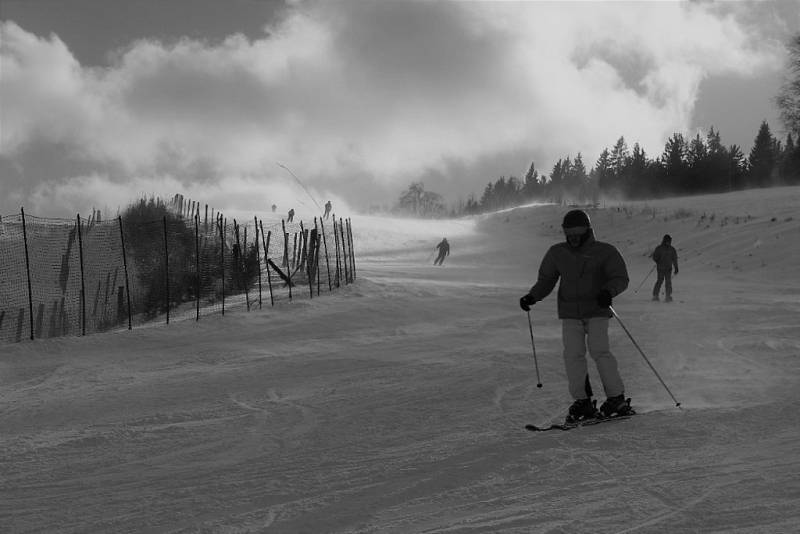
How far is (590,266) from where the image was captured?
19.0 ft

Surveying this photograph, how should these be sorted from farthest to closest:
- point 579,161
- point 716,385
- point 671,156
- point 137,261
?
1. point 579,161
2. point 671,156
3. point 137,261
4. point 716,385

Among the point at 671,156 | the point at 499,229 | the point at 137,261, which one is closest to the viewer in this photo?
the point at 137,261

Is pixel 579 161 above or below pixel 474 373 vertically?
above

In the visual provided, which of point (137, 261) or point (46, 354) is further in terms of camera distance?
point (137, 261)

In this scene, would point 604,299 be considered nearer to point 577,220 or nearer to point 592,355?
point 592,355

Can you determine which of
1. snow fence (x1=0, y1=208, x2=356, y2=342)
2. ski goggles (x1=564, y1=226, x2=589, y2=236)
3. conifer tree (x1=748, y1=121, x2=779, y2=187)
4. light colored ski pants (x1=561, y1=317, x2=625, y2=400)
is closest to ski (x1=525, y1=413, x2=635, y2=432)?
light colored ski pants (x1=561, y1=317, x2=625, y2=400)

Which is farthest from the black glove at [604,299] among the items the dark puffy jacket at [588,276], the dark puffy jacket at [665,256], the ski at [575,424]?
the dark puffy jacket at [665,256]

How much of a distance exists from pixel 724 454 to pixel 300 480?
2937mm

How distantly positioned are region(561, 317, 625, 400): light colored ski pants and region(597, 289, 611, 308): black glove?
26 cm

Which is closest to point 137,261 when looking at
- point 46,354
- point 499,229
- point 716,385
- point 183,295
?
point 183,295

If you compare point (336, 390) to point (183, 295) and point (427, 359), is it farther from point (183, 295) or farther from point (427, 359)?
point (183, 295)

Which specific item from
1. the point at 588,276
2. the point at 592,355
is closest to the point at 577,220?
the point at 588,276

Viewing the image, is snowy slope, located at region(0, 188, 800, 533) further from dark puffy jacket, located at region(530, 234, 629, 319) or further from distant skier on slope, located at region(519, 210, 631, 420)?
dark puffy jacket, located at region(530, 234, 629, 319)

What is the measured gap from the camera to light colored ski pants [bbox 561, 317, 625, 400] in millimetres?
5781
